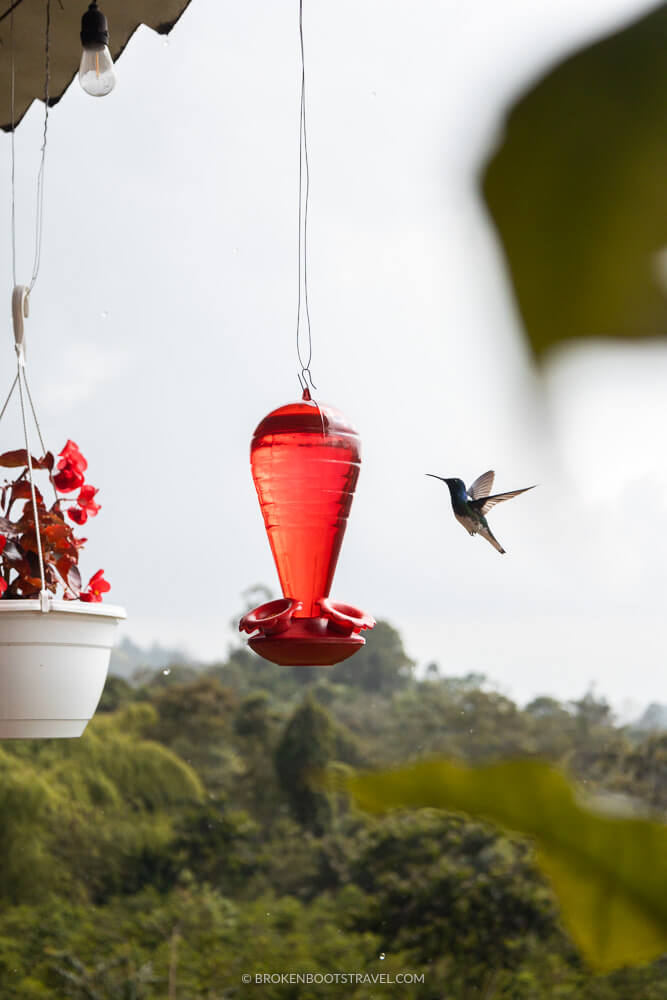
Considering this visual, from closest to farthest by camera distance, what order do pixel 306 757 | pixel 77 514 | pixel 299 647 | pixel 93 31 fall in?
pixel 299 647, pixel 93 31, pixel 77 514, pixel 306 757

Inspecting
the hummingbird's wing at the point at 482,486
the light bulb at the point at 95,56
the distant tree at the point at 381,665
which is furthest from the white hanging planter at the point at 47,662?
the distant tree at the point at 381,665

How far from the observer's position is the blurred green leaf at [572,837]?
0.29 ft

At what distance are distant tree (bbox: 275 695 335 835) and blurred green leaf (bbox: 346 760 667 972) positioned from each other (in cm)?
364

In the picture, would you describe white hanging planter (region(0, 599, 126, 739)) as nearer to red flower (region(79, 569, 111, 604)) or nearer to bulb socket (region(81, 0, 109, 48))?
red flower (region(79, 569, 111, 604))

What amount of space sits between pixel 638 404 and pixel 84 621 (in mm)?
1150

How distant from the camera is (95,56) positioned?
4.16 feet

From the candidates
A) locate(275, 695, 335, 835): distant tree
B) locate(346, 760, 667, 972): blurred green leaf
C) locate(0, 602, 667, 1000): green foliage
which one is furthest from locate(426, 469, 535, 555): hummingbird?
locate(275, 695, 335, 835): distant tree

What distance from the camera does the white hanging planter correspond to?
45.6 inches

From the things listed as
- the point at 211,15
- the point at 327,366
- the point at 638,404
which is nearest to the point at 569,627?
the point at 327,366

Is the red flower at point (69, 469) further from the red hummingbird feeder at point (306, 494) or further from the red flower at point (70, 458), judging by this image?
the red hummingbird feeder at point (306, 494)

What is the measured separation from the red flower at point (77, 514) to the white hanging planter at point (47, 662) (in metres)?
0.21

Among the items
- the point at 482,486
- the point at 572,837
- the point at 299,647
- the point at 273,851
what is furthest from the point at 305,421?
the point at 273,851

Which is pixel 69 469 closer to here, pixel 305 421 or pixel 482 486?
pixel 305 421

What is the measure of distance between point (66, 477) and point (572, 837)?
1.32m
